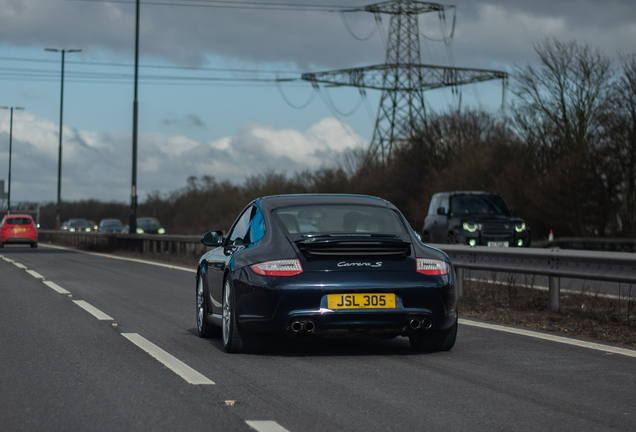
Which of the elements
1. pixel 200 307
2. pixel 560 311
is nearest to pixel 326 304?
pixel 200 307

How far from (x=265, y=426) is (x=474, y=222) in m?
18.0

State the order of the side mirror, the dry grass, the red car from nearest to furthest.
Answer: the side mirror → the dry grass → the red car

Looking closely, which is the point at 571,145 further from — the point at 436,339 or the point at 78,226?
the point at 78,226

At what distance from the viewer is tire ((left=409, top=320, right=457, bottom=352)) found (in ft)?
25.7

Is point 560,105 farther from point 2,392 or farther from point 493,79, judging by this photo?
point 2,392

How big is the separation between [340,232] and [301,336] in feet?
3.01

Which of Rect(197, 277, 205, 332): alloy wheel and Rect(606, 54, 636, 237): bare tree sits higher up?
Rect(606, 54, 636, 237): bare tree

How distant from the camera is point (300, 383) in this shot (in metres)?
6.31

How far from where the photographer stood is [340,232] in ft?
24.7

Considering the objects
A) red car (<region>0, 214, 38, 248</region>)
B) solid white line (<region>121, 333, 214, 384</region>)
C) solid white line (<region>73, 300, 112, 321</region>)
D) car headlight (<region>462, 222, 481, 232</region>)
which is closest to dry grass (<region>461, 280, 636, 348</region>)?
solid white line (<region>121, 333, 214, 384</region>)

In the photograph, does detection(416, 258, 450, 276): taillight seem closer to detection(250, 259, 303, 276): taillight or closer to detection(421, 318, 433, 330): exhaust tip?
detection(421, 318, 433, 330): exhaust tip

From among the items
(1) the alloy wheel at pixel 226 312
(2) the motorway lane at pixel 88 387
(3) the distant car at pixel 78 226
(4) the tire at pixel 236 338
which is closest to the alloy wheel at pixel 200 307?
(2) the motorway lane at pixel 88 387

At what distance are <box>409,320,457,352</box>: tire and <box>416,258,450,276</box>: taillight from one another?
56cm

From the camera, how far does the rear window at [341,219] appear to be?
7883 millimetres
